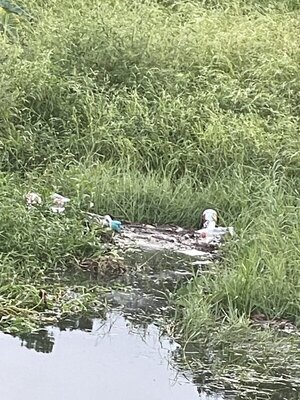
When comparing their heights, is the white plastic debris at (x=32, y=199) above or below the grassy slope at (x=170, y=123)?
below

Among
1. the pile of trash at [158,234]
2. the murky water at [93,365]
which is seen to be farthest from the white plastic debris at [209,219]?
the murky water at [93,365]

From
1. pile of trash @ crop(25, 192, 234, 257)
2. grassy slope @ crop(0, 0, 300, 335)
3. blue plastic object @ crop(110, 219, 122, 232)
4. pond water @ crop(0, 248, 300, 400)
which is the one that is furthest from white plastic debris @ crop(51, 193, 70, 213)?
pond water @ crop(0, 248, 300, 400)

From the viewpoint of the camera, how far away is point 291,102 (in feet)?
25.5

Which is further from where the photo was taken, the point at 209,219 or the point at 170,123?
the point at 170,123

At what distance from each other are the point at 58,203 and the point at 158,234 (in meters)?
0.78

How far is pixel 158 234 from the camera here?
5945 millimetres

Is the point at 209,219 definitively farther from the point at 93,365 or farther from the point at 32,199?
the point at 93,365

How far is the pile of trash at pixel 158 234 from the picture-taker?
5.59m

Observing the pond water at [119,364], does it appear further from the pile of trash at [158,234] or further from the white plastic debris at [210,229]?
the white plastic debris at [210,229]

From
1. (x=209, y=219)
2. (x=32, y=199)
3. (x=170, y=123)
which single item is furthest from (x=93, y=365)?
(x=170, y=123)

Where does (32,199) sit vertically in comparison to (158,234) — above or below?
above

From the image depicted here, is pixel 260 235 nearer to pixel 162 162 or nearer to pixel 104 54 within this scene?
pixel 162 162

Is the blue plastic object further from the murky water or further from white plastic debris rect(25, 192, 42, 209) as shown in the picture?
the murky water

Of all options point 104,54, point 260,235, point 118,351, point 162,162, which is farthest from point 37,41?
point 118,351
